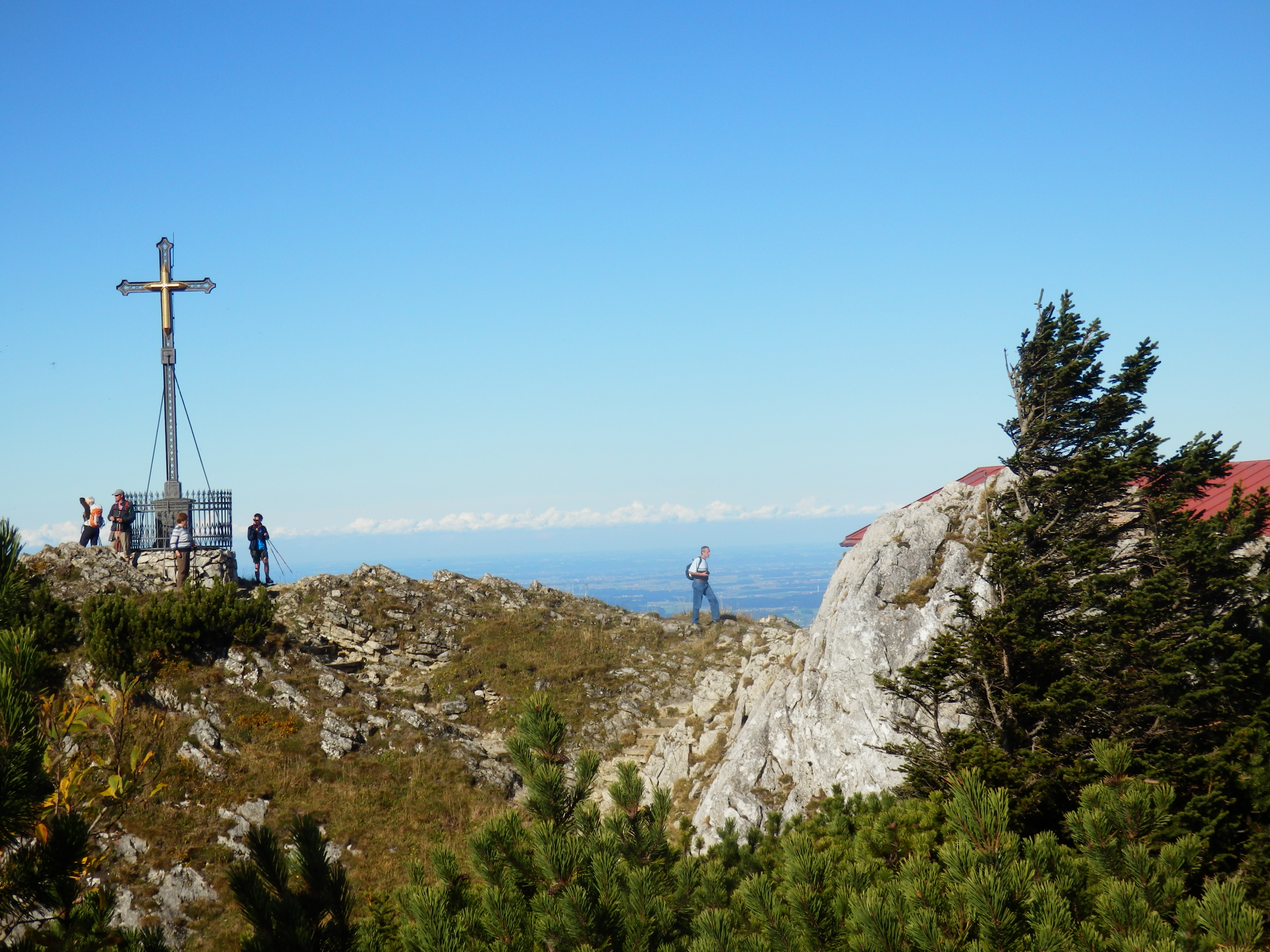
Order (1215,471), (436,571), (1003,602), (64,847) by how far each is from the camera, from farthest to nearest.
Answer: (436,571) < (1215,471) < (1003,602) < (64,847)

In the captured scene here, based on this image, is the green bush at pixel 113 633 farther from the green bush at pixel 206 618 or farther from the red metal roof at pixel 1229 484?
the red metal roof at pixel 1229 484

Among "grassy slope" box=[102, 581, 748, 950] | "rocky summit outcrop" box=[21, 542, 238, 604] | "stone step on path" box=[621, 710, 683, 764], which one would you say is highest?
"rocky summit outcrop" box=[21, 542, 238, 604]

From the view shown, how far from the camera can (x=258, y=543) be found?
2988 cm

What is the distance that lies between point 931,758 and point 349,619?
2259 centimetres

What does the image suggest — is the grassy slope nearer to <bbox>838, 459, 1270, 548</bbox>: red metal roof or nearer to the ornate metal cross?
the ornate metal cross

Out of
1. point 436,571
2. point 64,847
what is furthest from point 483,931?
point 436,571

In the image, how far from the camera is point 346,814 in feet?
58.9

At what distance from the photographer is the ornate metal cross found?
26391 millimetres

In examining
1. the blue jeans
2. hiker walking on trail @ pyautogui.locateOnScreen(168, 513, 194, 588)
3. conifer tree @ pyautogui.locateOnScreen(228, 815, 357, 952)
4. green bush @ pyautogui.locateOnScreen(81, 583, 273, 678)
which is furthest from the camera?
the blue jeans

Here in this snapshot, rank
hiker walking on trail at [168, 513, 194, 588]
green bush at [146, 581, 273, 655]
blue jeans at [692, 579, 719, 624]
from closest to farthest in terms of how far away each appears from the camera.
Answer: green bush at [146, 581, 273, 655], hiker walking on trail at [168, 513, 194, 588], blue jeans at [692, 579, 719, 624]

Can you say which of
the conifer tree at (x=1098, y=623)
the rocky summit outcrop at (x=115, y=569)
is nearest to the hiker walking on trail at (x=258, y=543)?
the rocky summit outcrop at (x=115, y=569)

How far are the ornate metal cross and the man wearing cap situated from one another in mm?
1550

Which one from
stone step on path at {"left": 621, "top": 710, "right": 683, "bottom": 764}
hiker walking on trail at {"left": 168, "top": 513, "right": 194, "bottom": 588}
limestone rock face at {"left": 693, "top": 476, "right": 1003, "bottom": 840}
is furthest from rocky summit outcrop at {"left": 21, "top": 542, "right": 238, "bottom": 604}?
limestone rock face at {"left": 693, "top": 476, "right": 1003, "bottom": 840}

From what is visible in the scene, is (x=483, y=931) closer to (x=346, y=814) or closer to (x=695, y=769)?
(x=346, y=814)
